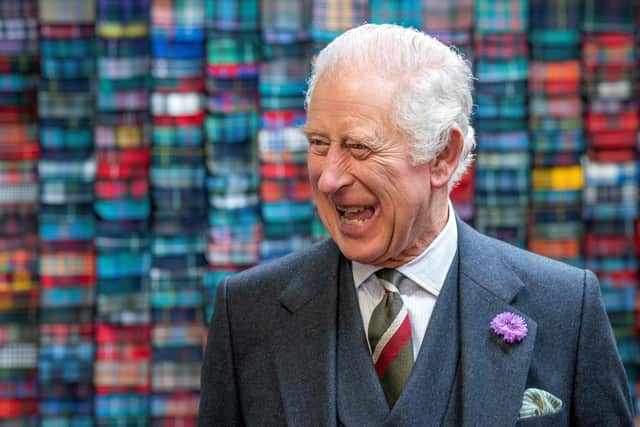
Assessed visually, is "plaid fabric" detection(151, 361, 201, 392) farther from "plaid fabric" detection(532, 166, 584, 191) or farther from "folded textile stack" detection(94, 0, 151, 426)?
"plaid fabric" detection(532, 166, 584, 191)

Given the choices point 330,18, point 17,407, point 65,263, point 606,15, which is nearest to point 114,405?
point 17,407

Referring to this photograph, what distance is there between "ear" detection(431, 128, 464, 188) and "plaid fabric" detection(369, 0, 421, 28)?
134 cm

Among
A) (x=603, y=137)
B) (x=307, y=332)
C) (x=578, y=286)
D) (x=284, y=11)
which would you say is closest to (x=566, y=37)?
(x=603, y=137)

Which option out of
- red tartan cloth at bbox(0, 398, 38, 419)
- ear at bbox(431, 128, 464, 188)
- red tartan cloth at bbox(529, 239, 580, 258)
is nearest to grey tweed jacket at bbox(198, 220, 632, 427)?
ear at bbox(431, 128, 464, 188)

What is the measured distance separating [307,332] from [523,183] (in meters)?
1.48

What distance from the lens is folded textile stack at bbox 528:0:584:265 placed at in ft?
9.86

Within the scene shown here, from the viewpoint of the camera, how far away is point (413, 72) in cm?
158

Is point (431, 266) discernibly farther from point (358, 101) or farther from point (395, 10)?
point (395, 10)

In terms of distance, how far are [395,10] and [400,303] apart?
4.92ft

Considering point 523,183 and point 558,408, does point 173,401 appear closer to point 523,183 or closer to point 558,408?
point 523,183

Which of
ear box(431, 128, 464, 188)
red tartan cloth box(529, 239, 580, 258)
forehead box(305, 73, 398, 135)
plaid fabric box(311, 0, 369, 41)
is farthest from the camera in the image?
red tartan cloth box(529, 239, 580, 258)

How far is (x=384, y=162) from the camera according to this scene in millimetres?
1579

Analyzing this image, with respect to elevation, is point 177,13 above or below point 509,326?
above

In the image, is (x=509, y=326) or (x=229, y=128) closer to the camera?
(x=509, y=326)
